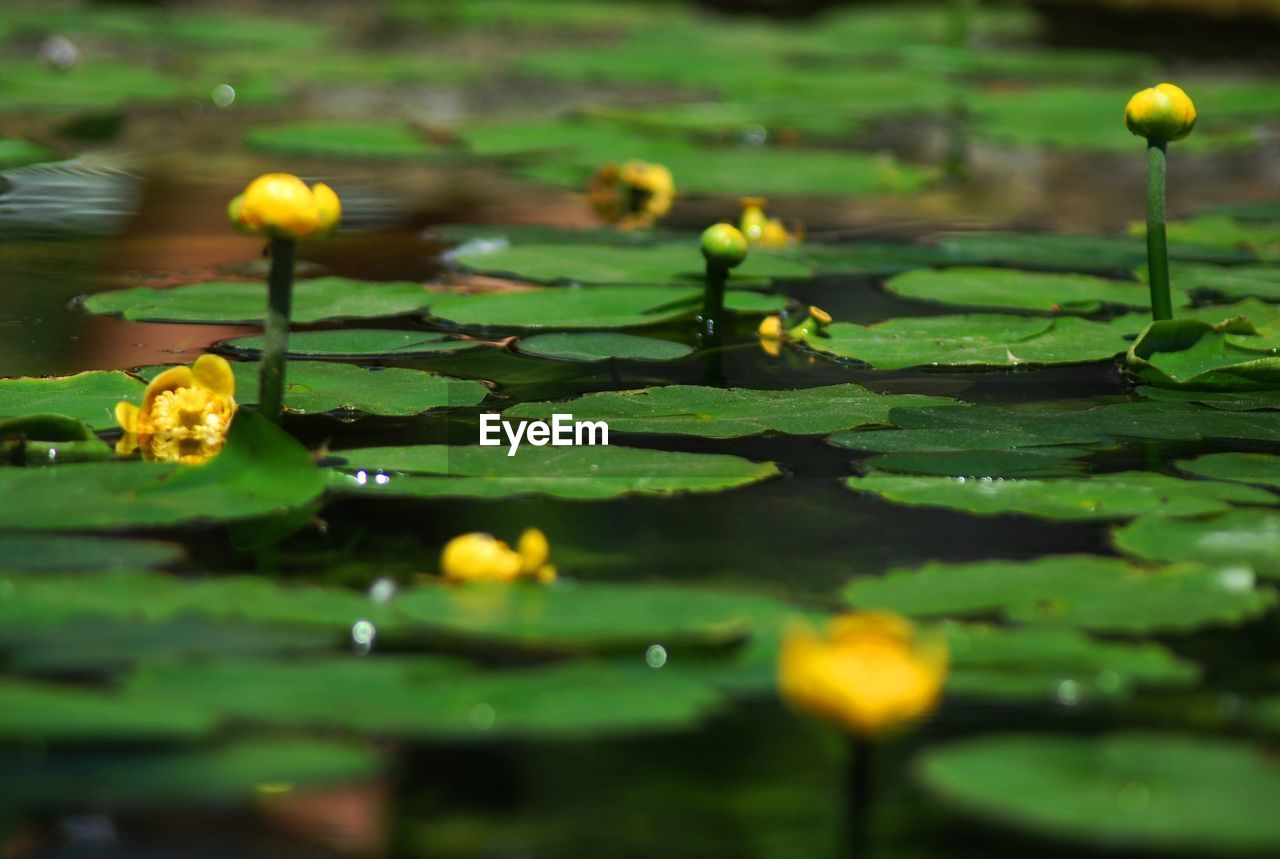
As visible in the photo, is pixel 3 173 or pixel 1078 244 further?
pixel 3 173

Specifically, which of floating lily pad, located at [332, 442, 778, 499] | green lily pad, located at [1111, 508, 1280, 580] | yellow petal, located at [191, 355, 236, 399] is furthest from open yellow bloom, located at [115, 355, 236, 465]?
green lily pad, located at [1111, 508, 1280, 580]

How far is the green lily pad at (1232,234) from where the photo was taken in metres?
2.57

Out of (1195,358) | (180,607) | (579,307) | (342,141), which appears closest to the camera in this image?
(180,607)

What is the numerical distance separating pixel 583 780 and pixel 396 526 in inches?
17.2

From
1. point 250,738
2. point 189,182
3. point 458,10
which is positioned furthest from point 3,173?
point 458,10

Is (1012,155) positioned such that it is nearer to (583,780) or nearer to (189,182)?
(189,182)

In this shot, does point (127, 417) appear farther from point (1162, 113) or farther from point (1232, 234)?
point (1232, 234)

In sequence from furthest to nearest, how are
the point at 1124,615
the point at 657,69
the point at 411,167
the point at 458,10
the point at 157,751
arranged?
the point at 458,10
the point at 657,69
the point at 411,167
the point at 1124,615
the point at 157,751

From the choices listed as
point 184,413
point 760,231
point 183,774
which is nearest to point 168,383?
point 184,413

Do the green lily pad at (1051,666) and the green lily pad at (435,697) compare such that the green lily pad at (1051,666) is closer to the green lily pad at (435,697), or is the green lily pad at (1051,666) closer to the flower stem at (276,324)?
the green lily pad at (435,697)

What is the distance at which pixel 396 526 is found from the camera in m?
1.30

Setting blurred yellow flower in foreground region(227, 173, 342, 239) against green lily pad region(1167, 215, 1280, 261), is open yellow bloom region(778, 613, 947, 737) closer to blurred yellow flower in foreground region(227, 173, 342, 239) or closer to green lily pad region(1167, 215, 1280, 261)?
blurred yellow flower in foreground region(227, 173, 342, 239)

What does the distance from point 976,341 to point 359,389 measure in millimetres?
703

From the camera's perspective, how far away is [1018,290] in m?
2.23
